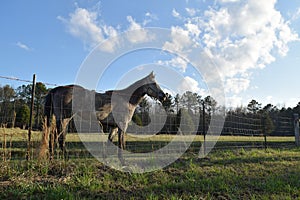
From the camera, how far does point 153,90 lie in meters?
7.58

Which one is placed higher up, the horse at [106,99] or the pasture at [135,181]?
the horse at [106,99]

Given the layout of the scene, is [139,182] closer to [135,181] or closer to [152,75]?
[135,181]

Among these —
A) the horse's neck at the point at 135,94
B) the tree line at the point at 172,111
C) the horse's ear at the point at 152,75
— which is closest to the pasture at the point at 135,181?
the tree line at the point at 172,111

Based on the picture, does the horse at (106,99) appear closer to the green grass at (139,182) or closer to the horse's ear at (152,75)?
the horse's ear at (152,75)

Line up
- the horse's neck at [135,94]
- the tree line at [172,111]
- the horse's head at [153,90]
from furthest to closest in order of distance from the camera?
1. the horse's head at [153,90]
2. the horse's neck at [135,94]
3. the tree line at [172,111]

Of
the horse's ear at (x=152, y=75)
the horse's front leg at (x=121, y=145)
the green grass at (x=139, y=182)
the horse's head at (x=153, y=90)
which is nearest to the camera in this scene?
the green grass at (x=139, y=182)

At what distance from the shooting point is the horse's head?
298 inches

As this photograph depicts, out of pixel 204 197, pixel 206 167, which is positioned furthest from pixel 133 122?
pixel 204 197

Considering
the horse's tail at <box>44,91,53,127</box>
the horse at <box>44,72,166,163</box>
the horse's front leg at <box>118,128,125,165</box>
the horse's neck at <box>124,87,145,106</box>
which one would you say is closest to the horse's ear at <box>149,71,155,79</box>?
the horse at <box>44,72,166,163</box>

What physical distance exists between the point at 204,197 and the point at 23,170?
3.10 metres

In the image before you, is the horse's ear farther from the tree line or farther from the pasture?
the pasture

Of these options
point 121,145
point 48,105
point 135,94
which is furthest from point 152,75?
point 48,105

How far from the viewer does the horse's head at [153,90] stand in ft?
24.8

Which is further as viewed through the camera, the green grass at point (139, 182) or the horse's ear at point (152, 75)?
the horse's ear at point (152, 75)
